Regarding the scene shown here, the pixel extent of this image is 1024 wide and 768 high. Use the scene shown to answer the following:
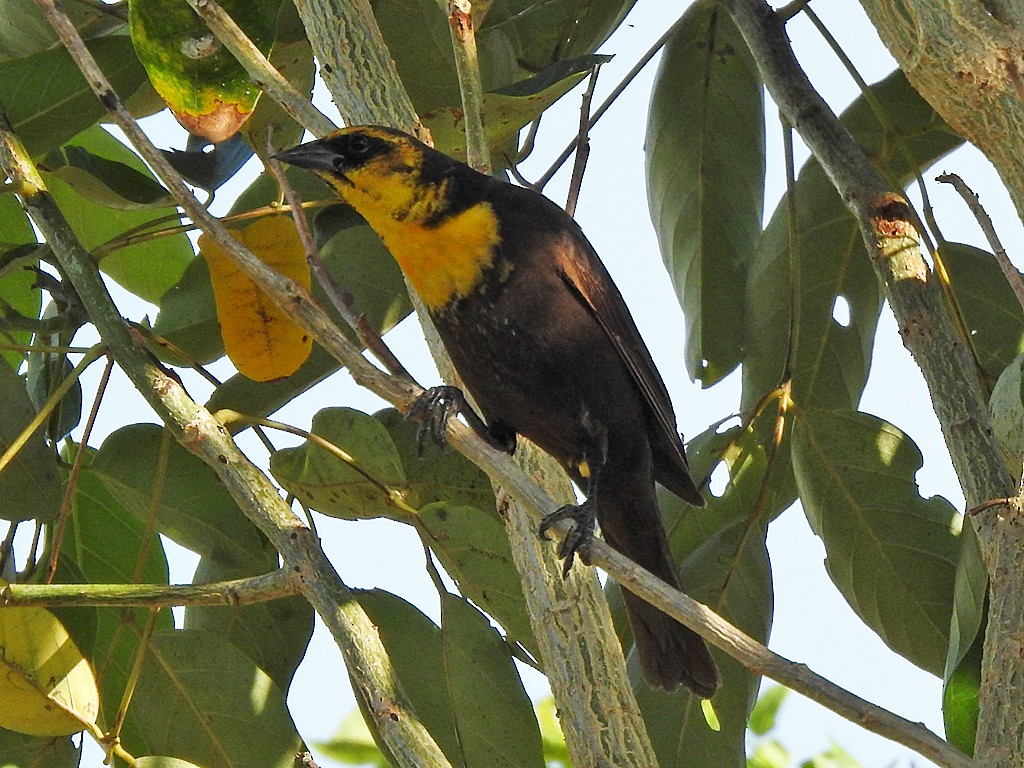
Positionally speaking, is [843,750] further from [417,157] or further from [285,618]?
[417,157]

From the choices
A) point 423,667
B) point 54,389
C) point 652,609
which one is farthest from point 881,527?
point 54,389

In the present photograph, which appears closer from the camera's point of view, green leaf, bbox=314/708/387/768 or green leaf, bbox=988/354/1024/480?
green leaf, bbox=988/354/1024/480

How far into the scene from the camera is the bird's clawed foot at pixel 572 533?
2.01 metres

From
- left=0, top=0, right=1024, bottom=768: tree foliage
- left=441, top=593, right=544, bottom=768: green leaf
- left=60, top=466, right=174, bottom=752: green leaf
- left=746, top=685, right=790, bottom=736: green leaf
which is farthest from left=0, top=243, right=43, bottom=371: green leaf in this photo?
left=746, top=685, right=790, bottom=736: green leaf

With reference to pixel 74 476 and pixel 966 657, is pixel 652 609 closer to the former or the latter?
pixel 966 657

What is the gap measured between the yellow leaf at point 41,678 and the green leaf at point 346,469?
50 cm

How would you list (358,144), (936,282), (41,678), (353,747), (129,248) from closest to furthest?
(41,678) < (936,282) < (358,144) < (129,248) < (353,747)

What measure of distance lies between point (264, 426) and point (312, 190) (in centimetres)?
89

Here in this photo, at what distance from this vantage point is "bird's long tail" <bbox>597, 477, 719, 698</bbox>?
281 centimetres

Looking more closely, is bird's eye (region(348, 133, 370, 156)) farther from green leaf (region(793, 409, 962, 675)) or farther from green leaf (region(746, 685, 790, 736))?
green leaf (region(746, 685, 790, 736))

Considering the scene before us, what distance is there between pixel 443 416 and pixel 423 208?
2.38 ft

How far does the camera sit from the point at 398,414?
2.90 m

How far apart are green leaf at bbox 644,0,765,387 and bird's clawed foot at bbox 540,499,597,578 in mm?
1100

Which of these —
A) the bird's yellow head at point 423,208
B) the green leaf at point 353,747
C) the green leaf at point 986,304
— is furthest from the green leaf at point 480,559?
the green leaf at point 986,304
